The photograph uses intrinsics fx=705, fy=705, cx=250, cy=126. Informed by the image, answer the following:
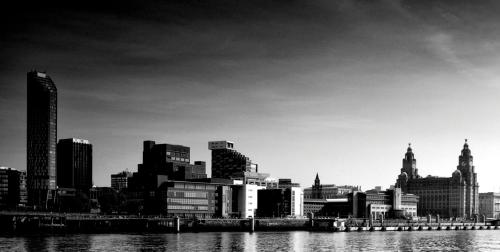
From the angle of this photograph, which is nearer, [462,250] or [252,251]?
[252,251]

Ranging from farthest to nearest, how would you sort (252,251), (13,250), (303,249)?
(303,249) < (252,251) < (13,250)

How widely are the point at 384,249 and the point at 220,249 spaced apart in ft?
118

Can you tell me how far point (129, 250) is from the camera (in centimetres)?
12850

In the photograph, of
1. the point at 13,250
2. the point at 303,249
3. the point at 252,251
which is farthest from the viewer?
the point at 303,249

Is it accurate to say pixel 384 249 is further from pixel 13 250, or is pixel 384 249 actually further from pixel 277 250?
pixel 13 250

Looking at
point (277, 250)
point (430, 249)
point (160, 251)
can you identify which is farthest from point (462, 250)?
point (160, 251)

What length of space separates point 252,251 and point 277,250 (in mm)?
6072

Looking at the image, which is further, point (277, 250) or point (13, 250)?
point (277, 250)

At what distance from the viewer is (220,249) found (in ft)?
445

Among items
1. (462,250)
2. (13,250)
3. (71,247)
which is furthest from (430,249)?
(13,250)

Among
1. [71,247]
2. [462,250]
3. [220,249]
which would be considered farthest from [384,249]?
[71,247]

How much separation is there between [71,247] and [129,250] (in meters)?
13.7

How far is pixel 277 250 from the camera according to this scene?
5374 inches

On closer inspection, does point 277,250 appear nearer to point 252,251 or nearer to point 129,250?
point 252,251
